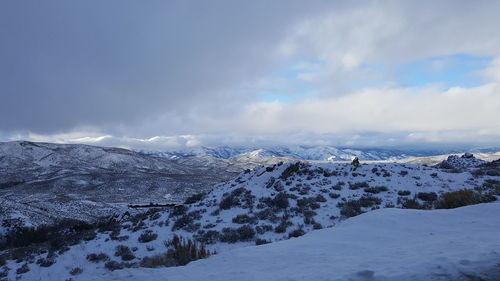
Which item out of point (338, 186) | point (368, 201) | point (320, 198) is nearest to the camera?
point (368, 201)

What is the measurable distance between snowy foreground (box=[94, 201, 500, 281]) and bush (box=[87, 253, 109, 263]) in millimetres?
7503

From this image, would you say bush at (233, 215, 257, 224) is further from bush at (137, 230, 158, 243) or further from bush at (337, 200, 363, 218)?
bush at (337, 200, 363, 218)

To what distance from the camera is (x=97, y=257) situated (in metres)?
12.0

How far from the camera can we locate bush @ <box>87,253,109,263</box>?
38.5ft

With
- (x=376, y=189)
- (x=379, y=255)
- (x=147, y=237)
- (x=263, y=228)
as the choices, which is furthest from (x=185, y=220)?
(x=379, y=255)

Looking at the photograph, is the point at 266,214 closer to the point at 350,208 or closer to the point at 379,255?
the point at 350,208

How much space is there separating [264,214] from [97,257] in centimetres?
745

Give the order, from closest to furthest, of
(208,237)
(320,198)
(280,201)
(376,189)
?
(208,237)
(280,201)
(320,198)
(376,189)

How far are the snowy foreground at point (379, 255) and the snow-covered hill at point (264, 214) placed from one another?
60 centimetres

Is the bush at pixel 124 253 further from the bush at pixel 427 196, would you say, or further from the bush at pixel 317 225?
the bush at pixel 427 196

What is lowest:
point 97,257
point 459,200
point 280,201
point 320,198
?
point 97,257

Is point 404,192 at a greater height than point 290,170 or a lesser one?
lesser

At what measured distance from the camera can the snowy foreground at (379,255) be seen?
151 inches

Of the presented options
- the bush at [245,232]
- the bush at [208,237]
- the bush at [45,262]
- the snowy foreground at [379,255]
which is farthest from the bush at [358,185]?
the bush at [45,262]
